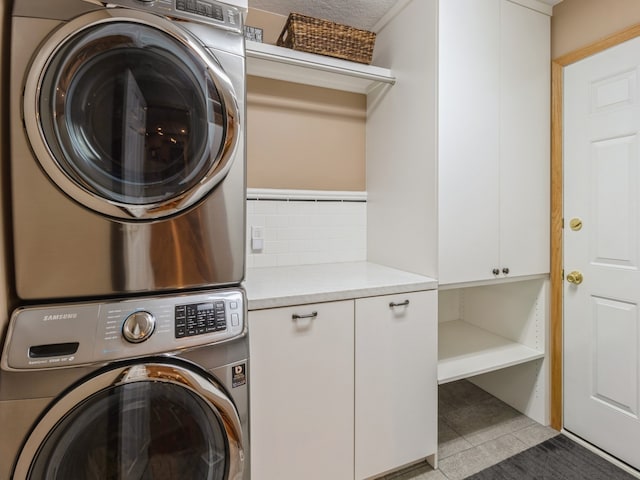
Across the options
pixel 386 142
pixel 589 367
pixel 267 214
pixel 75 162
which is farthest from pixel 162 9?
pixel 589 367

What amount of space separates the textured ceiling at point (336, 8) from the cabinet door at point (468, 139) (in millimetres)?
458

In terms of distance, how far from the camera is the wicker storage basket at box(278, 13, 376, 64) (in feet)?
5.47

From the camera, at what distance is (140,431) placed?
952 millimetres

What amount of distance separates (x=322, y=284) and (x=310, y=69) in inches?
47.6

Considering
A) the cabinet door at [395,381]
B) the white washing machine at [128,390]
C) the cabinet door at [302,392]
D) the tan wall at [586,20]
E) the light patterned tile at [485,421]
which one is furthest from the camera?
the light patterned tile at [485,421]

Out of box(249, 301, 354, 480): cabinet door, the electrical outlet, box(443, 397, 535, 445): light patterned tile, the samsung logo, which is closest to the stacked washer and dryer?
the samsung logo

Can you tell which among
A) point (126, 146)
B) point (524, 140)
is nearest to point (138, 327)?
point (126, 146)

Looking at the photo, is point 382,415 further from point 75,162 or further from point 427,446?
point 75,162

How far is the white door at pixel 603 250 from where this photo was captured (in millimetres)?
1562

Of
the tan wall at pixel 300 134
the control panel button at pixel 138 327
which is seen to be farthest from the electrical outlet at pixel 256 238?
the control panel button at pixel 138 327

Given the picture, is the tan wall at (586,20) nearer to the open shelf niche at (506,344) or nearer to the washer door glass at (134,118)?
the open shelf niche at (506,344)

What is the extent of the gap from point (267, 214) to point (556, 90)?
1811 millimetres

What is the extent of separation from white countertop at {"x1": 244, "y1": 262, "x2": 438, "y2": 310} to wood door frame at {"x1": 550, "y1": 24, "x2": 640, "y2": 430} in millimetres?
880

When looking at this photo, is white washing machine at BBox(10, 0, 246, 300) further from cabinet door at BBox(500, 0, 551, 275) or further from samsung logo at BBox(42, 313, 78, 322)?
cabinet door at BBox(500, 0, 551, 275)
